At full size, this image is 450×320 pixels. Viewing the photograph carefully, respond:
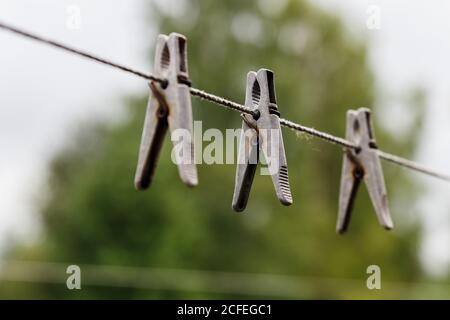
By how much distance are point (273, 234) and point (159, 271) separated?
5.67ft

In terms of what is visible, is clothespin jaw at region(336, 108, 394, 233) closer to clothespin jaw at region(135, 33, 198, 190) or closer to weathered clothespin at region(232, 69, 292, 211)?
weathered clothespin at region(232, 69, 292, 211)

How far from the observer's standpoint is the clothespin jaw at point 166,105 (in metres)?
2.27

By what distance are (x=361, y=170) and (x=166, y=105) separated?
1057 millimetres

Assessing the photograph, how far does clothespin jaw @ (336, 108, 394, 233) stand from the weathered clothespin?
0.67m

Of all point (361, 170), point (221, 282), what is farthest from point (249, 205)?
point (361, 170)

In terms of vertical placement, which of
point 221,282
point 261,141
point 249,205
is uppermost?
point 249,205

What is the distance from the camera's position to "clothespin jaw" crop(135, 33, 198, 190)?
2.27 metres

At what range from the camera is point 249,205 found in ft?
42.1

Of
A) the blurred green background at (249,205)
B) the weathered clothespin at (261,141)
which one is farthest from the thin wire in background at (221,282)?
the weathered clothespin at (261,141)

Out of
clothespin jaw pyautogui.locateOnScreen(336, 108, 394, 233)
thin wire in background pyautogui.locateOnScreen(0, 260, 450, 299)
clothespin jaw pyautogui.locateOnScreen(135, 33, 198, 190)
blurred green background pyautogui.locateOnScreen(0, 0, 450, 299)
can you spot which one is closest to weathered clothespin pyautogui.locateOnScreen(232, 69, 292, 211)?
clothespin jaw pyautogui.locateOnScreen(135, 33, 198, 190)

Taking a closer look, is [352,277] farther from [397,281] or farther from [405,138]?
[405,138]

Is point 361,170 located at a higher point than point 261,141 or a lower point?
higher

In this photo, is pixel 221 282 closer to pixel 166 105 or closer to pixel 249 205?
pixel 249 205

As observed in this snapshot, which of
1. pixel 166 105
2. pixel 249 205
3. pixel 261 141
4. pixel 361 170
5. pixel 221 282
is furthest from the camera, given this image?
pixel 221 282
